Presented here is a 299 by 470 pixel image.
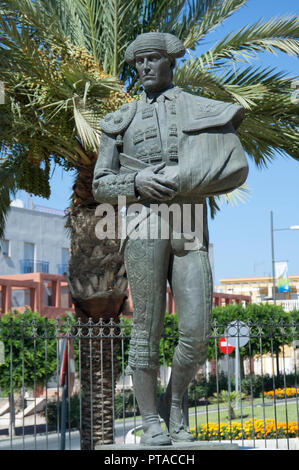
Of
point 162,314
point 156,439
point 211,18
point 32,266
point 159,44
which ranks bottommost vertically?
point 156,439

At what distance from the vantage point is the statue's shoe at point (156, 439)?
411 cm

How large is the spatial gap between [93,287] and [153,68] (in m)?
6.08

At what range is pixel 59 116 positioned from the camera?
9.57 m

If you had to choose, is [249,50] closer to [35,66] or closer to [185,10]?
[185,10]

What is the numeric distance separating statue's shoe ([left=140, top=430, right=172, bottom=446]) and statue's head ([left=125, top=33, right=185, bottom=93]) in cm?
221

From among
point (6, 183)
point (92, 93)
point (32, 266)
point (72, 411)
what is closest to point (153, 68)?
point (92, 93)

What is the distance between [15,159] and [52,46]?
223 cm

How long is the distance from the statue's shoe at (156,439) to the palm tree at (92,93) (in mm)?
4503

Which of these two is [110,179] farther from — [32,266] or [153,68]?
[32,266]

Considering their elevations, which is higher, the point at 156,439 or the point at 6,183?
the point at 6,183

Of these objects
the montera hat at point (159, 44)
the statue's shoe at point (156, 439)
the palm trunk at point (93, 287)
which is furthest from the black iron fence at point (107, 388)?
the montera hat at point (159, 44)

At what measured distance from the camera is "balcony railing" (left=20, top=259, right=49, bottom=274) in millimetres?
38481

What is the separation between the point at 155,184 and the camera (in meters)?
4.15

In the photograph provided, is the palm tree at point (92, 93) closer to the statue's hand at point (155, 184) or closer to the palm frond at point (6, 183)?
the palm frond at point (6, 183)
